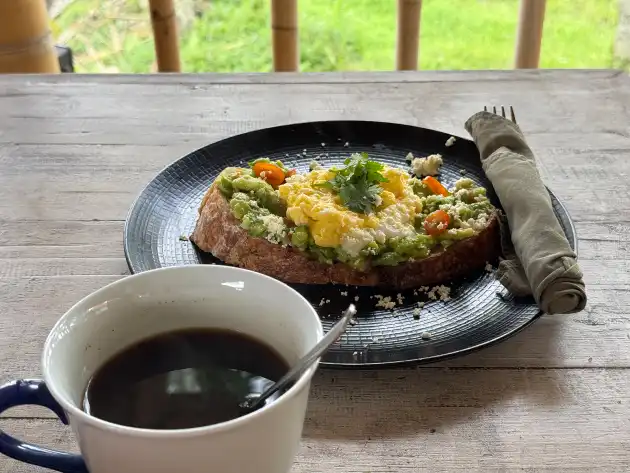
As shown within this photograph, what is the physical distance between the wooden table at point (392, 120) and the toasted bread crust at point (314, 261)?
0.16 meters

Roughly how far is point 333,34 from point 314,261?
8.47ft

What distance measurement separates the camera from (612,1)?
11.6 feet

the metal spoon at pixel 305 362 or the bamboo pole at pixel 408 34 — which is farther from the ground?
the metal spoon at pixel 305 362

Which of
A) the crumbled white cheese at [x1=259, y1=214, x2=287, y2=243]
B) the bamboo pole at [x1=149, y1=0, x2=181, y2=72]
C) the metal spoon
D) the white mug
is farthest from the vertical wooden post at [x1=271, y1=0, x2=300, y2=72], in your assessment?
the metal spoon

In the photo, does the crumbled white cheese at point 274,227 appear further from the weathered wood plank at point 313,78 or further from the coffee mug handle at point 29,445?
the weathered wood plank at point 313,78

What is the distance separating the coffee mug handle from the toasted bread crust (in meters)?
0.57

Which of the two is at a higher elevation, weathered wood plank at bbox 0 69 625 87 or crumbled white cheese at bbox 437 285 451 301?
weathered wood plank at bbox 0 69 625 87

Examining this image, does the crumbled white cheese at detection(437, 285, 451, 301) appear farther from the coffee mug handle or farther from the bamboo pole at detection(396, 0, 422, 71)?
the bamboo pole at detection(396, 0, 422, 71)

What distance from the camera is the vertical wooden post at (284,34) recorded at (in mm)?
2457

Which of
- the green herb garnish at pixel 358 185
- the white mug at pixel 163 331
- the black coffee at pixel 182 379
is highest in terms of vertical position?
the white mug at pixel 163 331

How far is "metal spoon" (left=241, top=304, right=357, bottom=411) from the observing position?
0.65 m

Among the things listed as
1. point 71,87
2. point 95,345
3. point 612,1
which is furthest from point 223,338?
point 612,1

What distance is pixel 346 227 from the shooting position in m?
1.19

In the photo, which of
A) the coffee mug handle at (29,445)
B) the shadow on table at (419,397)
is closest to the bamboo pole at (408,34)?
the shadow on table at (419,397)
